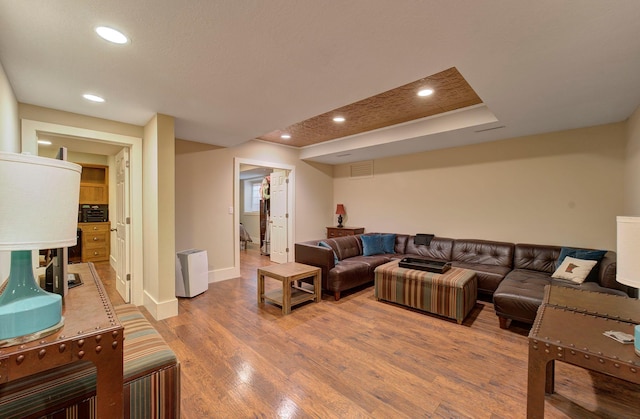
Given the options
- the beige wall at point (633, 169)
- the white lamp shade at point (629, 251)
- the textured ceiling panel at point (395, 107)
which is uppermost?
the textured ceiling panel at point (395, 107)

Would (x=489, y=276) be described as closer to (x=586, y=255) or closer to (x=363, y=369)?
(x=586, y=255)

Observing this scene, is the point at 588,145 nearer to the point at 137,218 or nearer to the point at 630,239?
the point at 630,239

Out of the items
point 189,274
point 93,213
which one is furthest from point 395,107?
point 93,213

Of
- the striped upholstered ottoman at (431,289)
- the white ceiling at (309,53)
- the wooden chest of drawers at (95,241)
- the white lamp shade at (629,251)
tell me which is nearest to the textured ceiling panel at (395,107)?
the white ceiling at (309,53)

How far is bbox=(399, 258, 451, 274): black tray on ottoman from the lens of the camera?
326cm

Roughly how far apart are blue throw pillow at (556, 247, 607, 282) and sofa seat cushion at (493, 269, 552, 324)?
41 centimetres

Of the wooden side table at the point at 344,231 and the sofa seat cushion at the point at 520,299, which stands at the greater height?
the wooden side table at the point at 344,231

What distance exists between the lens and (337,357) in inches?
86.8

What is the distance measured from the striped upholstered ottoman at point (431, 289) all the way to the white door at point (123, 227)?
133 inches

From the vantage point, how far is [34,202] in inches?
33.4

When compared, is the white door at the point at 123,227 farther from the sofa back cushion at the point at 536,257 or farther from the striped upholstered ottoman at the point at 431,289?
the sofa back cushion at the point at 536,257

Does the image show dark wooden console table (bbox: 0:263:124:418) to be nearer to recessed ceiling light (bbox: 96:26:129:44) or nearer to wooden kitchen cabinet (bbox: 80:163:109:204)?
recessed ceiling light (bbox: 96:26:129:44)

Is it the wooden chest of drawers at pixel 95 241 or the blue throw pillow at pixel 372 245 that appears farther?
the wooden chest of drawers at pixel 95 241

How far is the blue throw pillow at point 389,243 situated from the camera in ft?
15.9
